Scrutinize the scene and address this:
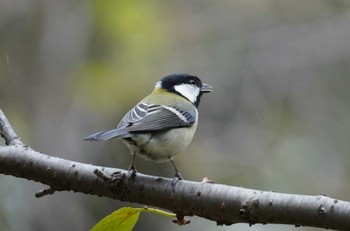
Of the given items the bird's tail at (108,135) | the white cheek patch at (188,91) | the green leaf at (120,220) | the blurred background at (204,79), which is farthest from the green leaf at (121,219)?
the blurred background at (204,79)

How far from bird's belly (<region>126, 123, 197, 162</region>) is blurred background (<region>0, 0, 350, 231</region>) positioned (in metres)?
1.84

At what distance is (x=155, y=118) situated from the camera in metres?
2.92

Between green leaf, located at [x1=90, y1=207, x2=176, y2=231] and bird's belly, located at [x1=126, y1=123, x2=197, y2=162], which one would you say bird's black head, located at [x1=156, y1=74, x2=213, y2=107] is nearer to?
bird's belly, located at [x1=126, y1=123, x2=197, y2=162]

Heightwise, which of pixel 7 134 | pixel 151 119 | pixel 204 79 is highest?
pixel 204 79

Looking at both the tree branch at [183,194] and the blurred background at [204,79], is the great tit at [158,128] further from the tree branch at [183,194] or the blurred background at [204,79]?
the blurred background at [204,79]

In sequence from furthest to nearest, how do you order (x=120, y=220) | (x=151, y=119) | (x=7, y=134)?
(x=151, y=119) < (x=7, y=134) < (x=120, y=220)

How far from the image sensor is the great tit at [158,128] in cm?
270

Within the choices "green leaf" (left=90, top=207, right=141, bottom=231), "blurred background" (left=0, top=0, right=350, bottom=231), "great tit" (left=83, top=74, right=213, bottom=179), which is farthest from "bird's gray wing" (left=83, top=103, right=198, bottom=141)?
"blurred background" (left=0, top=0, right=350, bottom=231)

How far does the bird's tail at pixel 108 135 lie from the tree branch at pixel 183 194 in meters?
0.26

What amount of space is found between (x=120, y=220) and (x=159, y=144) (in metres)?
0.96

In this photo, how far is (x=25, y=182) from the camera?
4.84 meters

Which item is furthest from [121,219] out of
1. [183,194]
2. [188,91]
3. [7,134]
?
[188,91]

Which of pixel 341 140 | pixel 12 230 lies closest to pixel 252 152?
pixel 341 140

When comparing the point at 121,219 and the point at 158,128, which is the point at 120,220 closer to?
the point at 121,219
